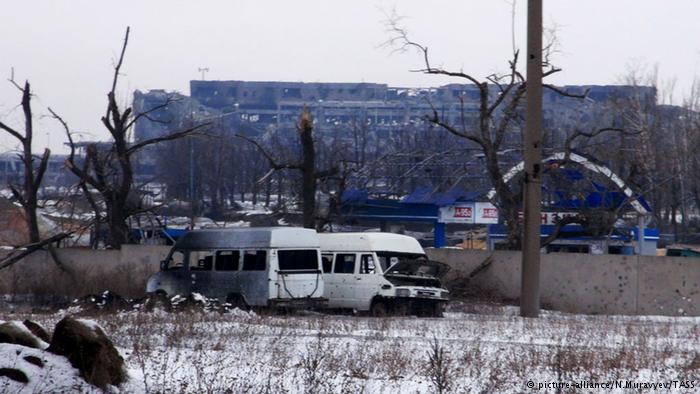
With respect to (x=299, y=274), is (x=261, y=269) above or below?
above

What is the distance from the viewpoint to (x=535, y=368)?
48.7 feet

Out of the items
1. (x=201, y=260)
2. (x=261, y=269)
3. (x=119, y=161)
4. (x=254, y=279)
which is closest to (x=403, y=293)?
(x=261, y=269)


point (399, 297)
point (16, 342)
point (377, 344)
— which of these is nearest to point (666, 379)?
point (377, 344)

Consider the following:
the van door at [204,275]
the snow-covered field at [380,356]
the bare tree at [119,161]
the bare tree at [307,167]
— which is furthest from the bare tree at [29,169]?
the snow-covered field at [380,356]

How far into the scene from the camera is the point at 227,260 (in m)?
29.0

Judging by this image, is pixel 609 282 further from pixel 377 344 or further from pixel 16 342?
pixel 16 342

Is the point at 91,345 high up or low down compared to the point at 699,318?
up

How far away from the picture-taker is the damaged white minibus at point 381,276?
28281 mm

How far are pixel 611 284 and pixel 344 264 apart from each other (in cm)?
833

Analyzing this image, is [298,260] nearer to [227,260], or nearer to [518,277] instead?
[227,260]

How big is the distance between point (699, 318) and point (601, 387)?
1798 centimetres

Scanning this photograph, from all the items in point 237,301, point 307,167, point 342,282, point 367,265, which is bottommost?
point 237,301

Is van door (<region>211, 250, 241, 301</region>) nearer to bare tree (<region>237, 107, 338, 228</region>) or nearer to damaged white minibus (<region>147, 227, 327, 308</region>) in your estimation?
damaged white minibus (<region>147, 227, 327, 308</region>)

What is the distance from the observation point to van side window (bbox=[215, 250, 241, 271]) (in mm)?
28828
